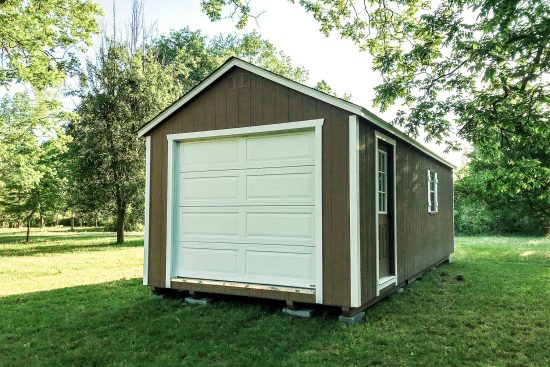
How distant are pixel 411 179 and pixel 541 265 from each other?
540 centimetres

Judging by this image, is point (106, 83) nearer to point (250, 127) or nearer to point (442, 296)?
point (250, 127)

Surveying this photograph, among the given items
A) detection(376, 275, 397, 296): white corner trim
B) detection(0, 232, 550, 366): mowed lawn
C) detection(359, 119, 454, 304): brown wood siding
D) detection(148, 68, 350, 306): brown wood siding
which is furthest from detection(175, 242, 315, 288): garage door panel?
detection(376, 275, 397, 296): white corner trim

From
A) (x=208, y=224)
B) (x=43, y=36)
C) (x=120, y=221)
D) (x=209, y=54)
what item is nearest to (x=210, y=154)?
(x=208, y=224)

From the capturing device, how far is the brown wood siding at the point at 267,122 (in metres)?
5.18

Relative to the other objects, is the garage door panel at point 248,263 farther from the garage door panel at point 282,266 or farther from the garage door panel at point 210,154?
A: the garage door panel at point 210,154

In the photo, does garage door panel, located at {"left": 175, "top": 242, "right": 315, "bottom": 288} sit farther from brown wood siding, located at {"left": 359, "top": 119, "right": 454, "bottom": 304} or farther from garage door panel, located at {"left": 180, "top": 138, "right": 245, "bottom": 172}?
garage door panel, located at {"left": 180, "top": 138, "right": 245, "bottom": 172}

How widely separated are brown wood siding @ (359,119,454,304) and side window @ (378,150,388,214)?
314 millimetres

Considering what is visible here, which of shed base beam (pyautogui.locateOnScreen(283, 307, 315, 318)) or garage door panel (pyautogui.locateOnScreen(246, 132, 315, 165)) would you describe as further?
garage door panel (pyautogui.locateOnScreen(246, 132, 315, 165))

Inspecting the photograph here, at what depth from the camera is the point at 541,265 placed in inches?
413

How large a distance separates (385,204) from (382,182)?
1.21 ft

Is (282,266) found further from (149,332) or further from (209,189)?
(149,332)

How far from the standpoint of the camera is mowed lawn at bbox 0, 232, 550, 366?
414 centimetres

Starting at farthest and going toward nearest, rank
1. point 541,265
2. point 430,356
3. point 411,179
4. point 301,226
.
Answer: point 541,265 → point 411,179 → point 301,226 → point 430,356

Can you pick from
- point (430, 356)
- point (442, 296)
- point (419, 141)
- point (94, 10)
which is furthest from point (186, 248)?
point (94, 10)
